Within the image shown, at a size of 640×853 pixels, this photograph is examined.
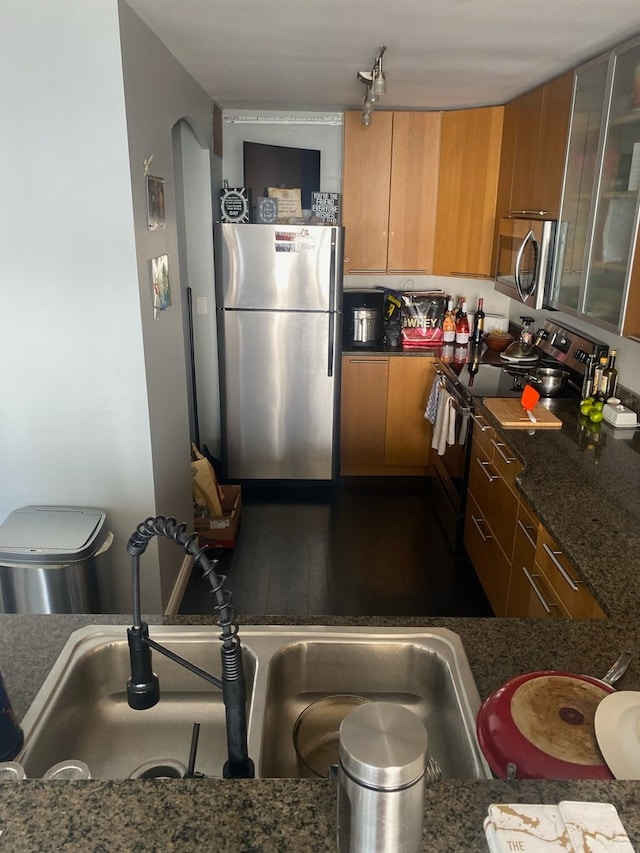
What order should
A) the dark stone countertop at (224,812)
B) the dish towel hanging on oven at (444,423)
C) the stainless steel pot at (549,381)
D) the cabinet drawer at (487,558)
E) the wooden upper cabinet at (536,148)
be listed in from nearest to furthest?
the dark stone countertop at (224,812)
the cabinet drawer at (487,558)
the wooden upper cabinet at (536,148)
the stainless steel pot at (549,381)
the dish towel hanging on oven at (444,423)

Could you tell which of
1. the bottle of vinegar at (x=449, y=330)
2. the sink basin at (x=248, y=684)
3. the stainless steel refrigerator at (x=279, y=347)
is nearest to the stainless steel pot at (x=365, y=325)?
the stainless steel refrigerator at (x=279, y=347)

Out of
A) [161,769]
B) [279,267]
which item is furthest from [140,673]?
[279,267]

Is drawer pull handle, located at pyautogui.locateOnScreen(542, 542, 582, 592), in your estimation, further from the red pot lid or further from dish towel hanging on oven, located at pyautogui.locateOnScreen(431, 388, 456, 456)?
dish towel hanging on oven, located at pyautogui.locateOnScreen(431, 388, 456, 456)

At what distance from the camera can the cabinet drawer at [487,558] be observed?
2.77 metres

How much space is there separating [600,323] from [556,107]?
1.16 meters

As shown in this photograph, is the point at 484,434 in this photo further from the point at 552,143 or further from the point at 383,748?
the point at 383,748

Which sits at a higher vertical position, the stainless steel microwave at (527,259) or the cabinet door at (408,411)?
the stainless steel microwave at (527,259)

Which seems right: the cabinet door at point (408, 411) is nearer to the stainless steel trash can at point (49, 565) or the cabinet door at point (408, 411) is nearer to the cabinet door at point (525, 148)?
the cabinet door at point (525, 148)

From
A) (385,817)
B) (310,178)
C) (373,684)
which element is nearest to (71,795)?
(385,817)

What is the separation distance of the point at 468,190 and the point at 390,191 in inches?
19.3

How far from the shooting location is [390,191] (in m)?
4.29

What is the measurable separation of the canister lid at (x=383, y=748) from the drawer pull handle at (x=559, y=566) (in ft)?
4.23

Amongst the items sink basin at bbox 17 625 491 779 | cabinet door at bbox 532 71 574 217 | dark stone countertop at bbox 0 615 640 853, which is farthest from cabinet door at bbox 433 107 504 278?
dark stone countertop at bbox 0 615 640 853

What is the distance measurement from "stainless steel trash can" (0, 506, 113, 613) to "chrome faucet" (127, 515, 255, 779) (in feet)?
4.45
